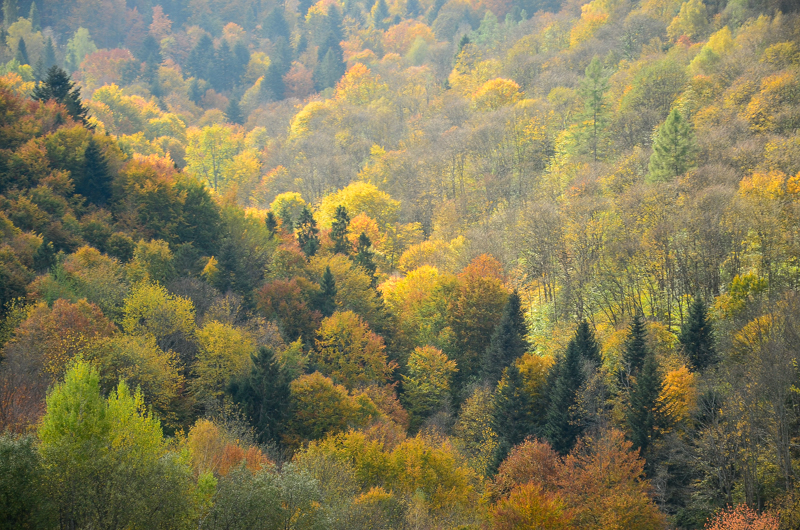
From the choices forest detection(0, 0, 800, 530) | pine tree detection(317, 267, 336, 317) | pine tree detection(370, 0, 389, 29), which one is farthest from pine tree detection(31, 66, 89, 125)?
pine tree detection(370, 0, 389, 29)

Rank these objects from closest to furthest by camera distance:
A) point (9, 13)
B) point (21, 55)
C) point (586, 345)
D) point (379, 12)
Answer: point (586, 345) < point (21, 55) < point (9, 13) < point (379, 12)

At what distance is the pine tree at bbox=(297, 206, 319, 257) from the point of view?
63.3 meters

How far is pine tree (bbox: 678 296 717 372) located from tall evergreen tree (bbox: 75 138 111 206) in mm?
49154

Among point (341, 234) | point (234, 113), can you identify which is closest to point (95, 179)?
point (341, 234)

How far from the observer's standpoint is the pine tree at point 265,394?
4106 cm

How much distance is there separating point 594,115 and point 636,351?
3359 centimetres

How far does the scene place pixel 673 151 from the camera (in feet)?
173

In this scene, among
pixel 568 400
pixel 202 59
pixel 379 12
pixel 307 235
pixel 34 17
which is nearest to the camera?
pixel 568 400

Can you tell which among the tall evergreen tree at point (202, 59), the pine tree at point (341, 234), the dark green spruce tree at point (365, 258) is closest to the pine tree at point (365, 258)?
the dark green spruce tree at point (365, 258)

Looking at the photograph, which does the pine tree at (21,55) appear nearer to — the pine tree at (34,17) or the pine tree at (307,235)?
the pine tree at (34,17)

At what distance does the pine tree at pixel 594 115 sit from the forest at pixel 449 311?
25 cm

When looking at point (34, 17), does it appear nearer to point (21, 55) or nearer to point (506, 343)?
point (21, 55)

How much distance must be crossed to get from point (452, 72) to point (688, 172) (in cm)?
6257

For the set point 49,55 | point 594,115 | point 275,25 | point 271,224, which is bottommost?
point 271,224
